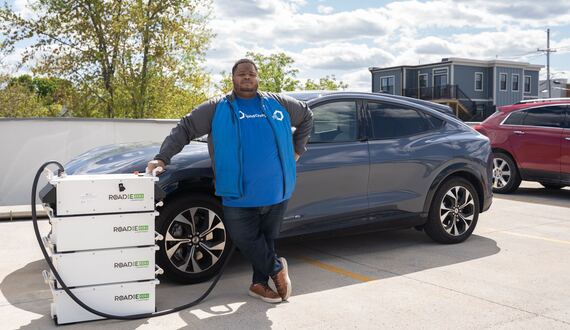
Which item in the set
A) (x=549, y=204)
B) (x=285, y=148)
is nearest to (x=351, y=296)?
(x=285, y=148)

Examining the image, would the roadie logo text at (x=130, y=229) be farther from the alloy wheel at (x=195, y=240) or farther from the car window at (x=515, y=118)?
the car window at (x=515, y=118)

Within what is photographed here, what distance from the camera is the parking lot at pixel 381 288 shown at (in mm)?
4246

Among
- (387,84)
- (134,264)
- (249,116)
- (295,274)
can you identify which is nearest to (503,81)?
(387,84)

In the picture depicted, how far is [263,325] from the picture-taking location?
13.7 feet

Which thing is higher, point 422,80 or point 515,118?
point 422,80

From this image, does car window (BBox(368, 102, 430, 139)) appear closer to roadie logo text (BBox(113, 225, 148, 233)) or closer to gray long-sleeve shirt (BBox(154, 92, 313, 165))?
gray long-sleeve shirt (BBox(154, 92, 313, 165))

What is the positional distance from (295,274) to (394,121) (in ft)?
6.34

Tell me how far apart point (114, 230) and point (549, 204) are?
794 centimetres

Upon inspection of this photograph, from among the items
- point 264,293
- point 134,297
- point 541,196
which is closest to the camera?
point 134,297

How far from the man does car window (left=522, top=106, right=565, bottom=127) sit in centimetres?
755

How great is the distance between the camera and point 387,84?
5034cm

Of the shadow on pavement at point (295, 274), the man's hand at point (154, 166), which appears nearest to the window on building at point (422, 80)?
the shadow on pavement at point (295, 274)

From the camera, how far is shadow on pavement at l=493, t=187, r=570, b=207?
10.2 meters

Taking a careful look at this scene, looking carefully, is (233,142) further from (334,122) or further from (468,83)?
(468,83)
